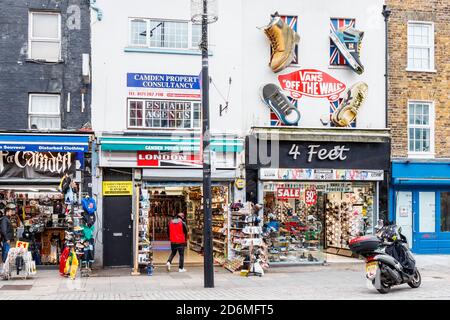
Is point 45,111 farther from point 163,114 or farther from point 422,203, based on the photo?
point 422,203

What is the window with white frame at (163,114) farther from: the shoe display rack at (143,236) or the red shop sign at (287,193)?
the red shop sign at (287,193)

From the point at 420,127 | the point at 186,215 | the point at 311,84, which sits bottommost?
the point at 186,215

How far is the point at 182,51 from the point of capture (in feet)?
66.9

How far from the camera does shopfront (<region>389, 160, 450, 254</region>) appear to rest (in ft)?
71.0

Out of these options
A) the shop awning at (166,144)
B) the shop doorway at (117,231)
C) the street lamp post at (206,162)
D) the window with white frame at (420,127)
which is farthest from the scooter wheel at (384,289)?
the window with white frame at (420,127)

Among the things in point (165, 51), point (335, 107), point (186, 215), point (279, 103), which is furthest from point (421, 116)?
point (165, 51)

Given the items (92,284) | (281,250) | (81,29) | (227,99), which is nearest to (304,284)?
(281,250)

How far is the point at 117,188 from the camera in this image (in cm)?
1980

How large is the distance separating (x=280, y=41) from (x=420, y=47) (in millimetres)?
5220

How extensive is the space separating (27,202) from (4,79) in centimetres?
379

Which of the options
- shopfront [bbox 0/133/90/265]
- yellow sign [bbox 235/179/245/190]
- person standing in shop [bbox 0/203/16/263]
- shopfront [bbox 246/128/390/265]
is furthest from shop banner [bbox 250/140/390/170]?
person standing in shop [bbox 0/203/16/263]

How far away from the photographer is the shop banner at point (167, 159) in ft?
64.8

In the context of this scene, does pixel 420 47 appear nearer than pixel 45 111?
No
